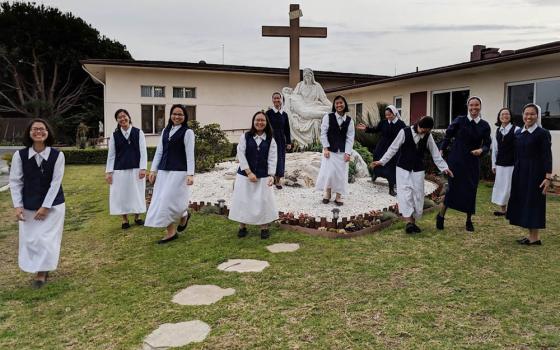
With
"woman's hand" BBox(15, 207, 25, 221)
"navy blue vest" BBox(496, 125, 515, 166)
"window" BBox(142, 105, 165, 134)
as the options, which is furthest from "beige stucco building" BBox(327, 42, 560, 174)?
"woman's hand" BBox(15, 207, 25, 221)

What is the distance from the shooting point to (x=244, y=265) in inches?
199

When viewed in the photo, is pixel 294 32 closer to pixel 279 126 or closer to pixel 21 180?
pixel 279 126

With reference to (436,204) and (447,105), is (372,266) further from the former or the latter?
→ (447,105)

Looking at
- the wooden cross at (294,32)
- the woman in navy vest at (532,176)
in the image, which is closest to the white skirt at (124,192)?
the woman in navy vest at (532,176)

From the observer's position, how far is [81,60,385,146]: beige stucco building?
66.1 ft

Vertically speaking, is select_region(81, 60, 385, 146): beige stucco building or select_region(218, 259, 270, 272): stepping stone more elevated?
select_region(81, 60, 385, 146): beige stucco building

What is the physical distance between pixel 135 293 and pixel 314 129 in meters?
8.43

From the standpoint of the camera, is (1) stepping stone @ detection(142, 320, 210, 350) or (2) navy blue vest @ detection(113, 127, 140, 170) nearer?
(1) stepping stone @ detection(142, 320, 210, 350)

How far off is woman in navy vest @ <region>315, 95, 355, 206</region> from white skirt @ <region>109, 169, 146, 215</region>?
3.05m

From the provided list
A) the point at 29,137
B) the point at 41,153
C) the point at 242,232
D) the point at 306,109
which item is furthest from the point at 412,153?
the point at 306,109

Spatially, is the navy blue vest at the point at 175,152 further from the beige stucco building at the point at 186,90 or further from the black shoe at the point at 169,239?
the beige stucco building at the point at 186,90

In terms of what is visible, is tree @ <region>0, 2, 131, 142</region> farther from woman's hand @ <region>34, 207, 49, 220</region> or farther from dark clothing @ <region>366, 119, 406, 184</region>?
woman's hand @ <region>34, 207, 49, 220</region>

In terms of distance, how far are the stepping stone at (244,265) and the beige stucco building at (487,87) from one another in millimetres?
8282

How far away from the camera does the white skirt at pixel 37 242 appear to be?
14.7 feet
